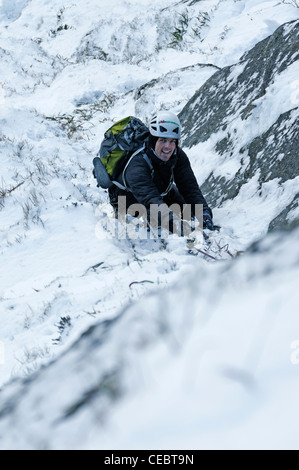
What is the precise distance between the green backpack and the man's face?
239 mm

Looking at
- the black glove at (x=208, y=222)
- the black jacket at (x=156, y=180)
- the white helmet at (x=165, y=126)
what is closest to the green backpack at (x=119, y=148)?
the black jacket at (x=156, y=180)

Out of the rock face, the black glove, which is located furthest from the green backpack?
the rock face

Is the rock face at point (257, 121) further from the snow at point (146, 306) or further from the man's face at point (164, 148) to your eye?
the man's face at point (164, 148)

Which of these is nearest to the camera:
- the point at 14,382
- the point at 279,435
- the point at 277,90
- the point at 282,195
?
the point at 279,435

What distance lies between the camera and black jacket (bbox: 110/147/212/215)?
5410 mm

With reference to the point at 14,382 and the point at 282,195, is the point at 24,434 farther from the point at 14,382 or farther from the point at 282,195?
the point at 282,195

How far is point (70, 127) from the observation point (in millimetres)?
13211

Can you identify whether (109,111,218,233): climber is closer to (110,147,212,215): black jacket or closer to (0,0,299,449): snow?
(110,147,212,215): black jacket

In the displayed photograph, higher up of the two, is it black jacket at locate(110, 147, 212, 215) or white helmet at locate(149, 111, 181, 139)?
white helmet at locate(149, 111, 181, 139)

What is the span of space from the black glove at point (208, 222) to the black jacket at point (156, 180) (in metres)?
0.13

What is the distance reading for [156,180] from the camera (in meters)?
5.84

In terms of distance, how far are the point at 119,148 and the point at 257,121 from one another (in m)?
2.27

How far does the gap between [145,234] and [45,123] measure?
26.2 ft
